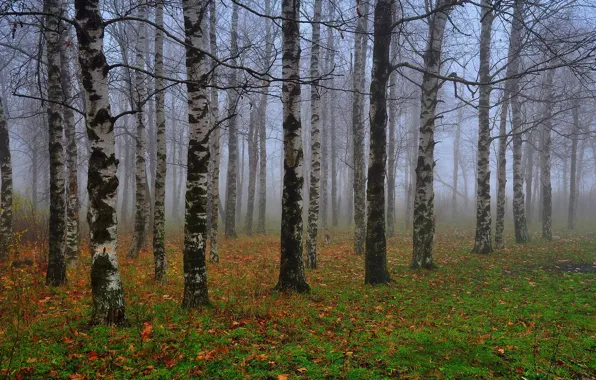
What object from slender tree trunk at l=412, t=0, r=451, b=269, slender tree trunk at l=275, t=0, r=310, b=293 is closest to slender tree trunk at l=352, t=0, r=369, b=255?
slender tree trunk at l=412, t=0, r=451, b=269

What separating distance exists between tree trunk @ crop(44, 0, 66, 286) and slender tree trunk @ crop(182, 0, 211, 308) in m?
3.02

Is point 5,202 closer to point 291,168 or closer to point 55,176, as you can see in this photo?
point 55,176

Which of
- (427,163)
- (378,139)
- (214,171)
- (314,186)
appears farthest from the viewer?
(214,171)

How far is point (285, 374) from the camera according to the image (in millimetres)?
4305

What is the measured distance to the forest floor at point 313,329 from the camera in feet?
14.5

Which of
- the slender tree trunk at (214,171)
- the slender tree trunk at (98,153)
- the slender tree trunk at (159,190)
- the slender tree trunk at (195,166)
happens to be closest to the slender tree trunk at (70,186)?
the slender tree trunk at (159,190)

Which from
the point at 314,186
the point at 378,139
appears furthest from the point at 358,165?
the point at 378,139

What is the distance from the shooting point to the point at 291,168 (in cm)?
768

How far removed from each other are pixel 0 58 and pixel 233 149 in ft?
45.2

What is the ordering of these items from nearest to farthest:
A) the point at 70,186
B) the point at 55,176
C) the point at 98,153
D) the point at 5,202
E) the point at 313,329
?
the point at 98,153, the point at 313,329, the point at 55,176, the point at 70,186, the point at 5,202

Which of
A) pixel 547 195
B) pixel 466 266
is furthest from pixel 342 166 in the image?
pixel 466 266

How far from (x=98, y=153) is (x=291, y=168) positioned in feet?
12.0

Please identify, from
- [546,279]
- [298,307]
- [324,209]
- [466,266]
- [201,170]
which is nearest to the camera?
[201,170]

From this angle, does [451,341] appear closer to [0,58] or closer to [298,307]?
[298,307]
